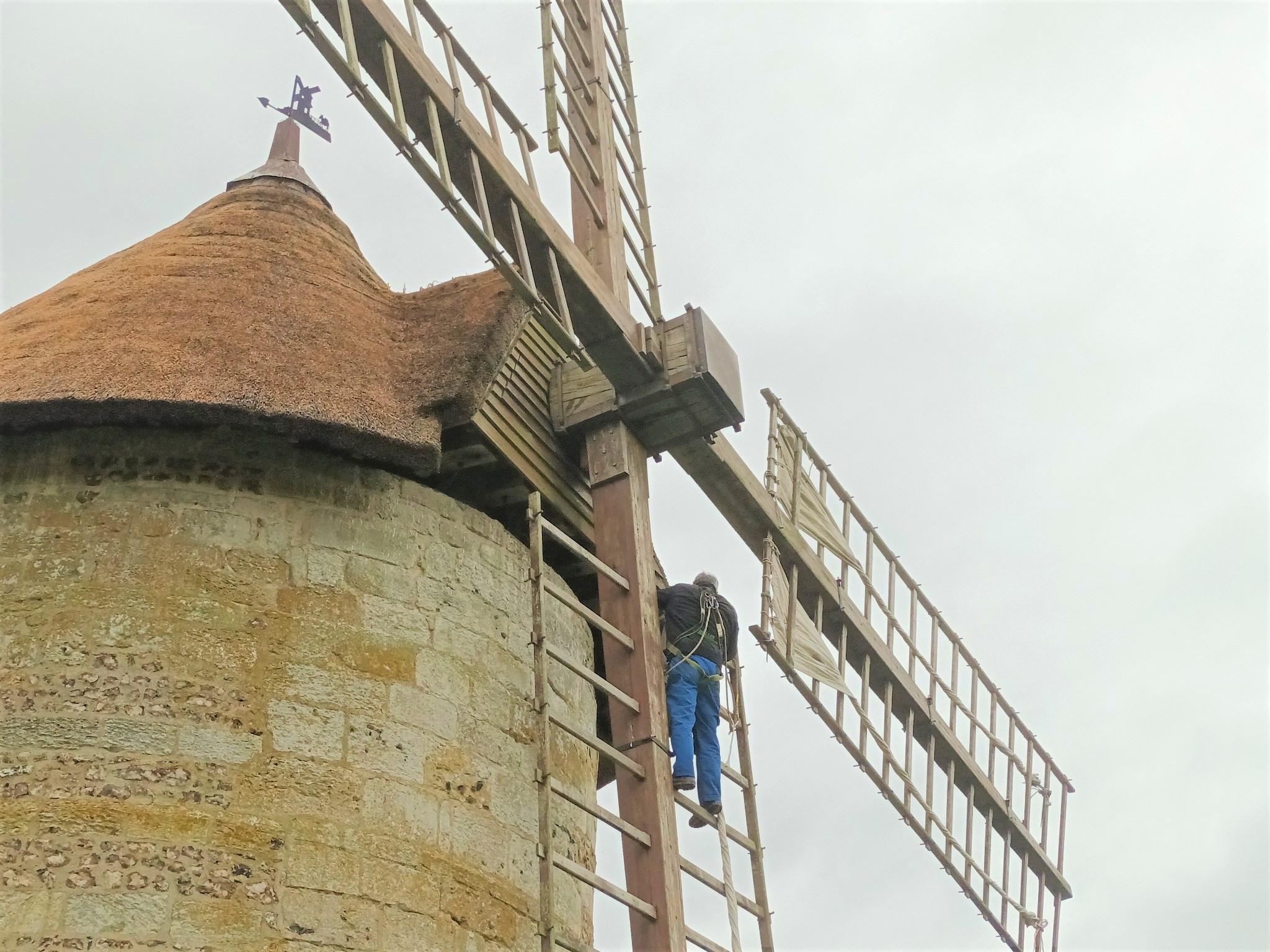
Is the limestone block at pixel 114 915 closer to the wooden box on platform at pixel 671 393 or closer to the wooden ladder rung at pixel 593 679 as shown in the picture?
the wooden ladder rung at pixel 593 679

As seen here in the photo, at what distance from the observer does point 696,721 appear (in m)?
7.36

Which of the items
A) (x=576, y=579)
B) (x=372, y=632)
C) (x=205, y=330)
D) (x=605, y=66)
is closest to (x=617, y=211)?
(x=605, y=66)

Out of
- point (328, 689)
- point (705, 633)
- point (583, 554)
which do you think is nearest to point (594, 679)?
point (583, 554)

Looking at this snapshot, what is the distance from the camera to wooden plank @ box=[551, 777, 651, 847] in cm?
636

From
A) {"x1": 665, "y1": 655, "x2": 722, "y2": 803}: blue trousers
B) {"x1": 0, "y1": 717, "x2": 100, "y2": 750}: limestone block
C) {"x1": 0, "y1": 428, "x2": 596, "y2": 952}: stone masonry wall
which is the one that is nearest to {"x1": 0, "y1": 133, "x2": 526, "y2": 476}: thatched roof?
{"x1": 0, "y1": 428, "x2": 596, "y2": 952}: stone masonry wall

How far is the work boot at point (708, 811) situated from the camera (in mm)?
7160

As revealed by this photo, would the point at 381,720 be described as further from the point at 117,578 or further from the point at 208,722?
the point at 117,578

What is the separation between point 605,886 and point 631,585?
164cm

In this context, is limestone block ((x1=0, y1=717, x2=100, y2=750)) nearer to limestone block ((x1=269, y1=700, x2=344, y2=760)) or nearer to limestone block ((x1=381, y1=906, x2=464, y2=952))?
limestone block ((x1=269, y1=700, x2=344, y2=760))

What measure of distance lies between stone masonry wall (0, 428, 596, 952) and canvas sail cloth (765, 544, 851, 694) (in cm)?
210

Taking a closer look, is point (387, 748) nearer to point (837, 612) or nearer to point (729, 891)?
point (729, 891)

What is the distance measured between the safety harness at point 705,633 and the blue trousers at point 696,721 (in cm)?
2

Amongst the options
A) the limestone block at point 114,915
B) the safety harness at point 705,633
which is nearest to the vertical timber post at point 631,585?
the safety harness at point 705,633

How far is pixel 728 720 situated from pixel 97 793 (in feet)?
9.87
